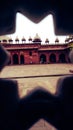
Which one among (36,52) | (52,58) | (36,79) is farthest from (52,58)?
(36,79)

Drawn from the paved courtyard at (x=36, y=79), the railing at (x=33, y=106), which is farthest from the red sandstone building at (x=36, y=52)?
the railing at (x=33, y=106)

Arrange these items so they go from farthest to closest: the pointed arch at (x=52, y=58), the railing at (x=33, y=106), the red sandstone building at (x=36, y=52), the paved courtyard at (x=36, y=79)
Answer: the pointed arch at (x=52, y=58) → the red sandstone building at (x=36, y=52) → the paved courtyard at (x=36, y=79) → the railing at (x=33, y=106)

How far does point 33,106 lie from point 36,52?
17.3 metres

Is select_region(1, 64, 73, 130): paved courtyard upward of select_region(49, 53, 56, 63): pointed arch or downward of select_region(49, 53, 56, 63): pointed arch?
upward

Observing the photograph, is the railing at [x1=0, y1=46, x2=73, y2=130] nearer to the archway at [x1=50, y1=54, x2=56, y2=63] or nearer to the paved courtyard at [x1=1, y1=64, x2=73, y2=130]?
the paved courtyard at [x1=1, y1=64, x2=73, y2=130]

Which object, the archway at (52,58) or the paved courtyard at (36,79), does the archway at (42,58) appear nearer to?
the archway at (52,58)

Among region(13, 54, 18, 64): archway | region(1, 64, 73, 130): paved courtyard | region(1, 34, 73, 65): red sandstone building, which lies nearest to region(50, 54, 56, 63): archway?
region(1, 34, 73, 65): red sandstone building

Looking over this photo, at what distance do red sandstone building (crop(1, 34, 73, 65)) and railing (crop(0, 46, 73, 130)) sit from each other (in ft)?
55.5

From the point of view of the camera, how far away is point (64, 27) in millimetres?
285

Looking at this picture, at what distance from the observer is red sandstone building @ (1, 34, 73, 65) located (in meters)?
17.3

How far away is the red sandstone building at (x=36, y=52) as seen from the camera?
56.7 ft

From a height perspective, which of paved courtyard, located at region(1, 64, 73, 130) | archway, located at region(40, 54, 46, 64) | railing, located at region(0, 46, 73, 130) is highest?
railing, located at region(0, 46, 73, 130)

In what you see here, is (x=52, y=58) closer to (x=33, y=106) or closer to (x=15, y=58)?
(x=15, y=58)

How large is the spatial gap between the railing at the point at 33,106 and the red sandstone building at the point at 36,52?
16902 mm
